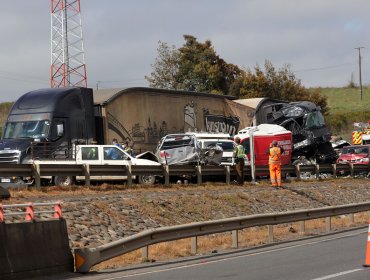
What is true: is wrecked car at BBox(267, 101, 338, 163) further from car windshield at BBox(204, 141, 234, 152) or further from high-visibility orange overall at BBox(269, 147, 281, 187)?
high-visibility orange overall at BBox(269, 147, 281, 187)

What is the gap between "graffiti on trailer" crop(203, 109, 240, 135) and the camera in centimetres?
3816

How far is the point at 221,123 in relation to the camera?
39406 millimetres

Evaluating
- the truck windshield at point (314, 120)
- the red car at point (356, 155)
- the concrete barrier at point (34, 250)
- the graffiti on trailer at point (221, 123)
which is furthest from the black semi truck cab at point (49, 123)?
the red car at point (356, 155)

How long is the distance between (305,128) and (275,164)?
41.2 feet

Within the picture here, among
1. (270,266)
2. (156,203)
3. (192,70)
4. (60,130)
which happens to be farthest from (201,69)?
(270,266)

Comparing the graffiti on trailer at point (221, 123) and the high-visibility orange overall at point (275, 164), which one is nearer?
the high-visibility orange overall at point (275, 164)

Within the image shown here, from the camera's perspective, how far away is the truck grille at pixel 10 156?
27.4 m

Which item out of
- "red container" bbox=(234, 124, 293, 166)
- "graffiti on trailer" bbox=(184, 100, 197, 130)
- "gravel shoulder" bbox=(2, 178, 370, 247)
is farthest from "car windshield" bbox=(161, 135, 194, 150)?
"red container" bbox=(234, 124, 293, 166)

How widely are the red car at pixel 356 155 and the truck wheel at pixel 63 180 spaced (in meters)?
22.0

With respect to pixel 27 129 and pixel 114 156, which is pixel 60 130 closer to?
pixel 27 129

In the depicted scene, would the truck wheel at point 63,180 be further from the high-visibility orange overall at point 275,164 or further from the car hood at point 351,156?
the car hood at point 351,156

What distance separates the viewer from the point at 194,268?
1372 centimetres

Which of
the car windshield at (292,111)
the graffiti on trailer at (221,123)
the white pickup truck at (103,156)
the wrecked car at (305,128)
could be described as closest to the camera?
the white pickup truck at (103,156)

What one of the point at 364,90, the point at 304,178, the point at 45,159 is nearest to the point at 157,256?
the point at 45,159
